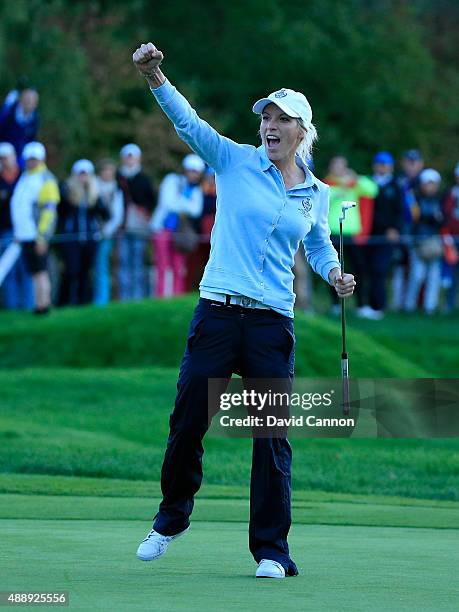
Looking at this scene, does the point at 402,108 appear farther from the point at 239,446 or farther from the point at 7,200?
the point at 239,446

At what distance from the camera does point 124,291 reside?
2247 cm

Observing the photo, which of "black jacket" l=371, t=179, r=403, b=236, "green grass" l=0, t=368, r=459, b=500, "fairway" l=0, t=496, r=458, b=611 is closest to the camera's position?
"fairway" l=0, t=496, r=458, b=611

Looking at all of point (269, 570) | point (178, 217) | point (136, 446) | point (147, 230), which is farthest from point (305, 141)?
→ point (178, 217)

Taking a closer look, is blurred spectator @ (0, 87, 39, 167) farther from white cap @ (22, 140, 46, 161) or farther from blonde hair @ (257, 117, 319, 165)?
blonde hair @ (257, 117, 319, 165)

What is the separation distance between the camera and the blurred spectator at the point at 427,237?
2377cm

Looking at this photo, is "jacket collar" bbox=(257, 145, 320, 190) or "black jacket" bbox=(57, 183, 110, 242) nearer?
"jacket collar" bbox=(257, 145, 320, 190)

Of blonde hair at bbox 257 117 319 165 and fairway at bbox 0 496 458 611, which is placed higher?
blonde hair at bbox 257 117 319 165

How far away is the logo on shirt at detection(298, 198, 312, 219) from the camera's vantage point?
7.85 m

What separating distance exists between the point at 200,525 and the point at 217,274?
2.72 m

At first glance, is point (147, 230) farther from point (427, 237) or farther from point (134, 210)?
point (427, 237)

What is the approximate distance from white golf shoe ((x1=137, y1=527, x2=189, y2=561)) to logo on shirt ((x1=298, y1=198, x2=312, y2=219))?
5.25 ft

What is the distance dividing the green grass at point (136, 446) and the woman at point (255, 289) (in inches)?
222

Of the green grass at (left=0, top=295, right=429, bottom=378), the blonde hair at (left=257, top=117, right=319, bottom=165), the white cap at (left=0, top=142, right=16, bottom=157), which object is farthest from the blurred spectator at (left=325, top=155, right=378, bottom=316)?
the blonde hair at (left=257, top=117, right=319, bottom=165)

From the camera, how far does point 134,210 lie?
74.5ft
